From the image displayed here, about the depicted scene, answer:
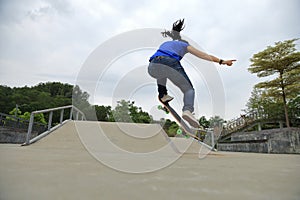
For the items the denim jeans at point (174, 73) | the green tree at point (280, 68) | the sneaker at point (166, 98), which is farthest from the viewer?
the green tree at point (280, 68)

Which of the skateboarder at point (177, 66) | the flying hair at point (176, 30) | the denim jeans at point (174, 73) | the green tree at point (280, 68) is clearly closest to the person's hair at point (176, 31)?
the flying hair at point (176, 30)

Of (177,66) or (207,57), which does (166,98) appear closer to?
(177,66)

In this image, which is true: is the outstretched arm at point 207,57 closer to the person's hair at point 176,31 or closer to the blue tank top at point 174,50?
the blue tank top at point 174,50

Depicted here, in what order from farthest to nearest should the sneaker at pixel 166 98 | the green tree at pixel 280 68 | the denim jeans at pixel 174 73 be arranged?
the green tree at pixel 280 68 → the sneaker at pixel 166 98 → the denim jeans at pixel 174 73

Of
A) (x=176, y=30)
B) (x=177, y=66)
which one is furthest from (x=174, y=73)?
(x=176, y=30)

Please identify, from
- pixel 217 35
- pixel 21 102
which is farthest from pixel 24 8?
pixel 21 102

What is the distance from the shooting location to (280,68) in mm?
13602

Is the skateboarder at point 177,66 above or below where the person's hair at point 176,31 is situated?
below

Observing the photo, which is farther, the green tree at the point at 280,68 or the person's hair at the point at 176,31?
the green tree at the point at 280,68

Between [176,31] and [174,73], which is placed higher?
[176,31]

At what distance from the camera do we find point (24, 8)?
9.81ft

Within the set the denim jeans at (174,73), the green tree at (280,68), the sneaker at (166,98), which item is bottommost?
the sneaker at (166,98)

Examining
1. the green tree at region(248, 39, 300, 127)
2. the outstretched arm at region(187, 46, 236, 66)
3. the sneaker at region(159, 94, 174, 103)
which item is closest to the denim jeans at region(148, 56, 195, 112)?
the outstretched arm at region(187, 46, 236, 66)

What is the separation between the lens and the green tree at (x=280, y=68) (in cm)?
1302
